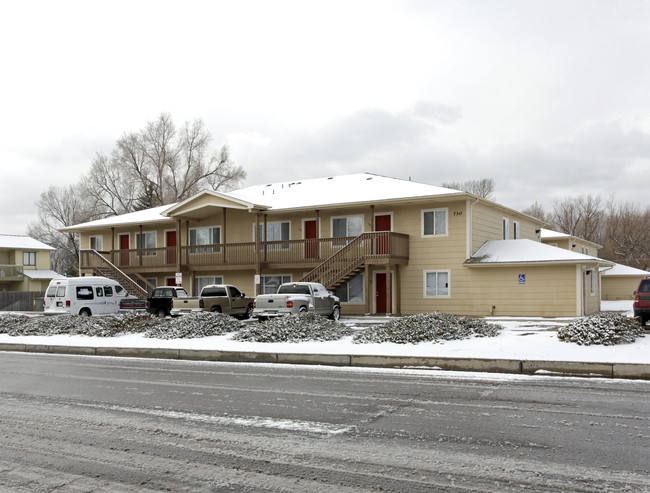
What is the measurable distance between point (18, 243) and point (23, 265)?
94.7 inches

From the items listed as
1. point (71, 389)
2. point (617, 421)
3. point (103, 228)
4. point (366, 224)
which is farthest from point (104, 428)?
point (103, 228)

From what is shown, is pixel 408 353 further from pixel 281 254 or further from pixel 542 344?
pixel 281 254

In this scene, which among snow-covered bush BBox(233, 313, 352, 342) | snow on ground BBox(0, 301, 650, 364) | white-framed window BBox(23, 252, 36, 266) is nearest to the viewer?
snow on ground BBox(0, 301, 650, 364)

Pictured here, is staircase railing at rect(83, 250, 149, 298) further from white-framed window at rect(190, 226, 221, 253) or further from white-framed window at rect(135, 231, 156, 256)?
white-framed window at rect(190, 226, 221, 253)

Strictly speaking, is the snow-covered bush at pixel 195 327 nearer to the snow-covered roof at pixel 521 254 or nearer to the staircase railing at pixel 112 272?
the snow-covered roof at pixel 521 254

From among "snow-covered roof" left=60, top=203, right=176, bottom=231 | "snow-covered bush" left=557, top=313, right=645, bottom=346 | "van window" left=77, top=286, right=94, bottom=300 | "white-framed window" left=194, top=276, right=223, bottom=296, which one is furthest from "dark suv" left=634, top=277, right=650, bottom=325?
"snow-covered roof" left=60, top=203, right=176, bottom=231

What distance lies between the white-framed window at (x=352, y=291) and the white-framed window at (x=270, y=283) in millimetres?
4057

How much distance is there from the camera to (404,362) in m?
A: 12.6

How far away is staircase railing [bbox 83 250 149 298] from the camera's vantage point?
37.8 metres

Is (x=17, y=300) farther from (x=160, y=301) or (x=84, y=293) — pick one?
(x=160, y=301)

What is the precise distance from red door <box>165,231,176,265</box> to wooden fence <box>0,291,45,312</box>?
15.4m

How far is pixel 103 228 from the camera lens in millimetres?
42250

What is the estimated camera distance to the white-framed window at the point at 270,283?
34688mm

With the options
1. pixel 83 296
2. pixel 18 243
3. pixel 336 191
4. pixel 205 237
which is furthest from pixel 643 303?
pixel 18 243
